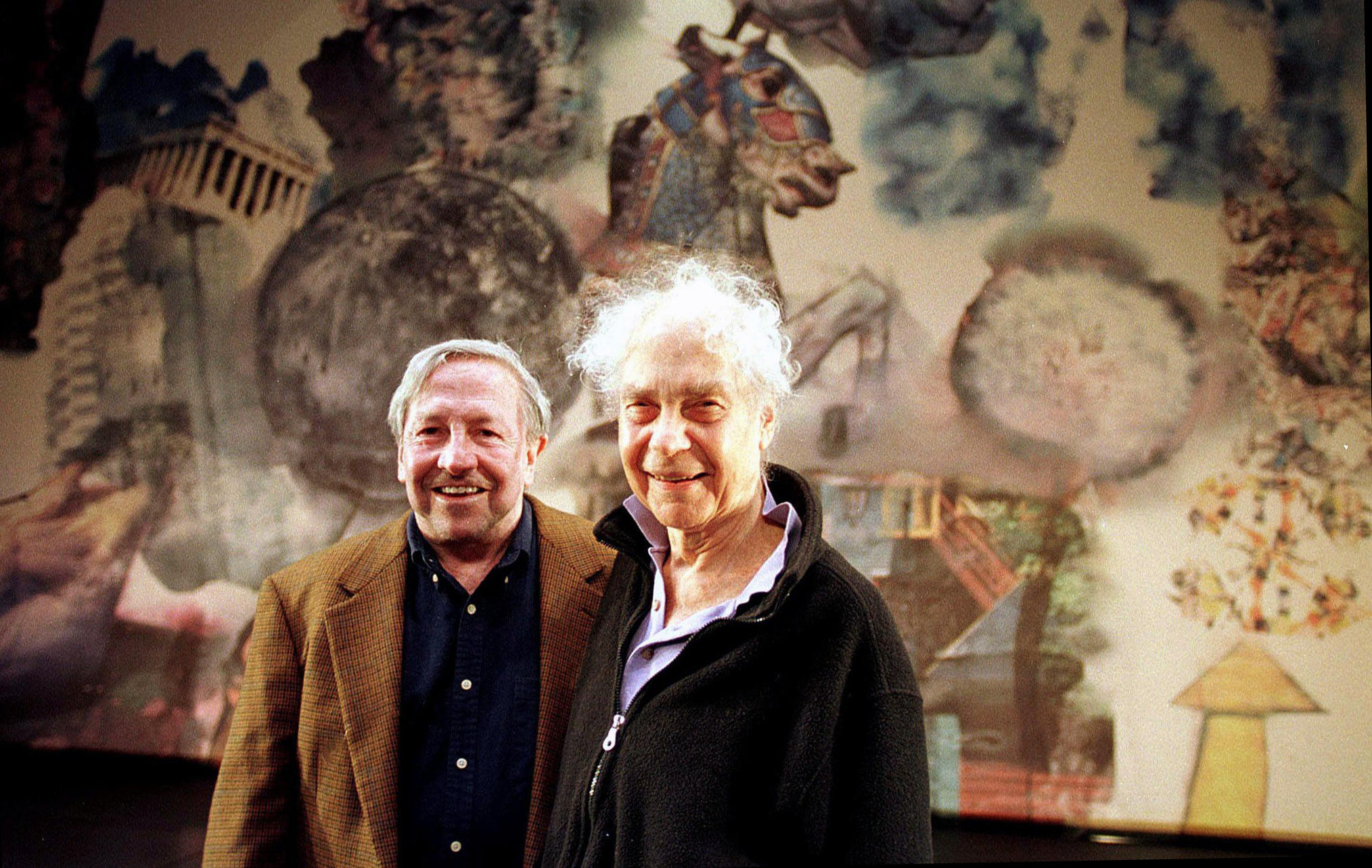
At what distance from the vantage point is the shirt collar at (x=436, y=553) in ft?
5.74

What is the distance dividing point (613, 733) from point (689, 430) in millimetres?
472

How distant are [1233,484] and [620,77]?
2969mm

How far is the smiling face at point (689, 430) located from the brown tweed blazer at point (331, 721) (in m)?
0.45

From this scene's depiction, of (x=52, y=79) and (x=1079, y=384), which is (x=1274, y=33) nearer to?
(x=1079, y=384)

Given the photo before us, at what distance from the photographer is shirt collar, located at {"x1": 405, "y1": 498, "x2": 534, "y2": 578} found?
1748 millimetres

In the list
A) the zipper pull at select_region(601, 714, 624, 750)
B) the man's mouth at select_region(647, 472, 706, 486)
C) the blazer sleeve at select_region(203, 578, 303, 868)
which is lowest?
the blazer sleeve at select_region(203, 578, 303, 868)

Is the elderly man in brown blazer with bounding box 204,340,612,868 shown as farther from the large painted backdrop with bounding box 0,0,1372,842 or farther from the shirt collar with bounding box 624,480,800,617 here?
the large painted backdrop with bounding box 0,0,1372,842

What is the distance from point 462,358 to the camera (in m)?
1.77

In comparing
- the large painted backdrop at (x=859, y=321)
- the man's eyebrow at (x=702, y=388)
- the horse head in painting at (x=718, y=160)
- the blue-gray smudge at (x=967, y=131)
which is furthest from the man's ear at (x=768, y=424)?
the blue-gray smudge at (x=967, y=131)

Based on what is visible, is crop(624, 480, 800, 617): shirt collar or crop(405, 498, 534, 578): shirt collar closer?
crop(624, 480, 800, 617): shirt collar

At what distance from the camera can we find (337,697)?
1649 millimetres

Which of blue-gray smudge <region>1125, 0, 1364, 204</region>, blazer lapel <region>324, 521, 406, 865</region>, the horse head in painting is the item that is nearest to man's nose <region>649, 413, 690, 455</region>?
blazer lapel <region>324, 521, 406, 865</region>

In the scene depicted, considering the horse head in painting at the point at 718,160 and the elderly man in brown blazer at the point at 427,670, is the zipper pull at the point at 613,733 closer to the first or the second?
the elderly man in brown blazer at the point at 427,670

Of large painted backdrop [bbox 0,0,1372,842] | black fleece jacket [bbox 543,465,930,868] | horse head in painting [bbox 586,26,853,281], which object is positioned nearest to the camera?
black fleece jacket [bbox 543,465,930,868]
